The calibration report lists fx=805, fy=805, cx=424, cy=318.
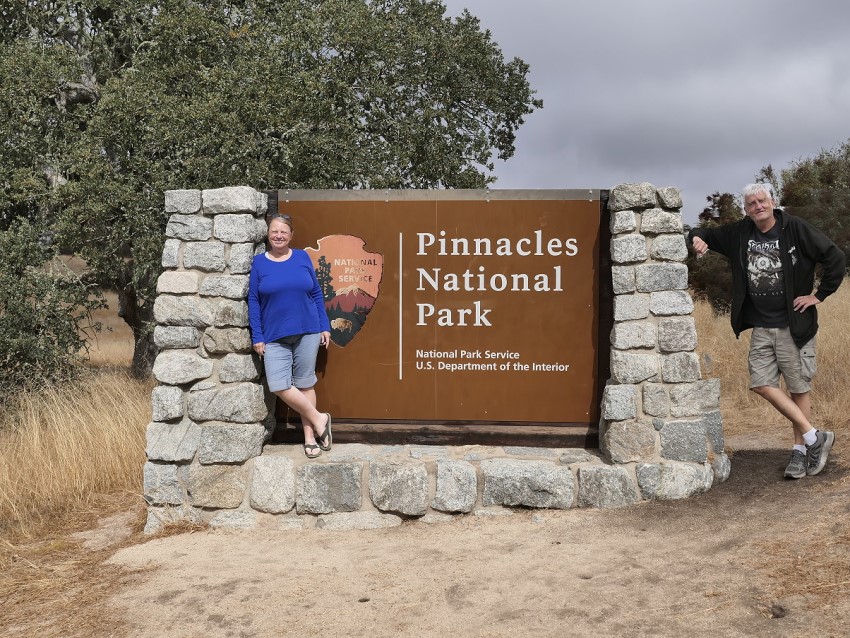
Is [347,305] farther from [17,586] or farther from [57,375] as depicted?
[57,375]

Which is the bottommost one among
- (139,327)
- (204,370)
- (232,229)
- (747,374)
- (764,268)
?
(747,374)

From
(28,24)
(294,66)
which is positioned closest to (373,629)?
(294,66)

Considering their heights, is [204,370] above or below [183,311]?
below

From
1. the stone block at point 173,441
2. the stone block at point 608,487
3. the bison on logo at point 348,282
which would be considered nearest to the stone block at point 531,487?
the stone block at point 608,487

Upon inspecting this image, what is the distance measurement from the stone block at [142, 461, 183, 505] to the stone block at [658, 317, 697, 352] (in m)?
3.61

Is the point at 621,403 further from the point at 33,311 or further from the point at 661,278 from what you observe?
the point at 33,311

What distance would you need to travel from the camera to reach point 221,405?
582 centimetres

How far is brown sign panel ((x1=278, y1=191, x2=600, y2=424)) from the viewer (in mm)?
6035

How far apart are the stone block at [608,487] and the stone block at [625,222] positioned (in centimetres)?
169

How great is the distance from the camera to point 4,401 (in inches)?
398

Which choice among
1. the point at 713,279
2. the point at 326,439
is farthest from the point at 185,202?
the point at 713,279

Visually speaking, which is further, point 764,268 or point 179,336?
point 179,336

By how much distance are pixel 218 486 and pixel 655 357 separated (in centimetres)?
327

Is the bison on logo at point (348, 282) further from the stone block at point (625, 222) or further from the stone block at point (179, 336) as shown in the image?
the stone block at point (625, 222)
